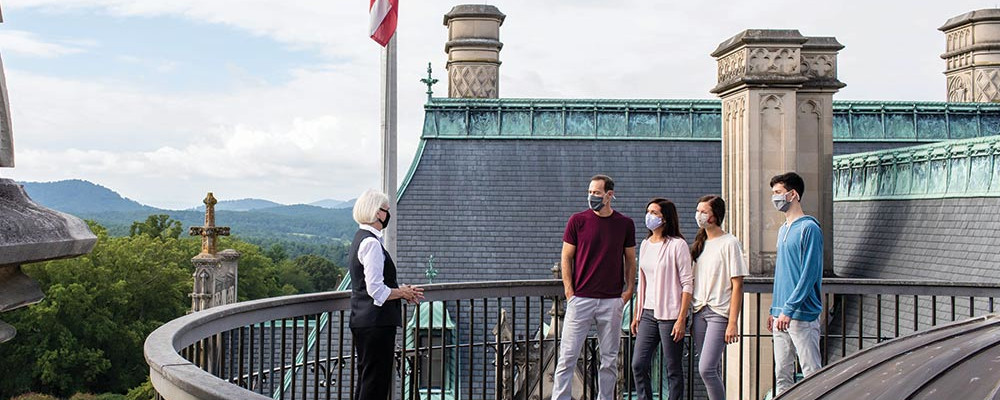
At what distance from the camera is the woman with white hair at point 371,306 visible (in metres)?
6.24

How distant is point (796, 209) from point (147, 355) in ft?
14.3

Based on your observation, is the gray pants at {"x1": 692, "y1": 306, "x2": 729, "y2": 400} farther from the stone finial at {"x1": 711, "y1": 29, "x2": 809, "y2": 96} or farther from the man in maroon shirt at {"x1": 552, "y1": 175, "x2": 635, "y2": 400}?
the stone finial at {"x1": 711, "y1": 29, "x2": 809, "y2": 96}

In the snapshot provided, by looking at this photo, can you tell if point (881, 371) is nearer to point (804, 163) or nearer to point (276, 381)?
point (804, 163)

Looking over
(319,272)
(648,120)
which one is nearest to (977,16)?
(648,120)

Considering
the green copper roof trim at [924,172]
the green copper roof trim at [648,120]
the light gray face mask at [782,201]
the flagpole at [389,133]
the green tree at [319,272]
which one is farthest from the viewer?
the green tree at [319,272]

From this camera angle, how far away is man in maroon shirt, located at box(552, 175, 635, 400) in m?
7.06

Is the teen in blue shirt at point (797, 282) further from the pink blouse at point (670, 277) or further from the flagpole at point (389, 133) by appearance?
the flagpole at point (389, 133)

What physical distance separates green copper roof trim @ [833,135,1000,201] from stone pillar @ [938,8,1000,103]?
13.2 meters

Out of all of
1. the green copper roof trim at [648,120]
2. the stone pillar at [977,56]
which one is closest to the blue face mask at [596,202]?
the green copper roof trim at [648,120]

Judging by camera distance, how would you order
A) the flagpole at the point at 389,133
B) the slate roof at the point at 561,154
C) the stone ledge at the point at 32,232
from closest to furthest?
the stone ledge at the point at 32,232 < the flagpole at the point at 389,133 < the slate roof at the point at 561,154

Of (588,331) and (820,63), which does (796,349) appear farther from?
(820,63)

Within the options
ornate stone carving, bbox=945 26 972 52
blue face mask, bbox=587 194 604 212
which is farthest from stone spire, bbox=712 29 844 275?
ornate stone carving, bbox=945 26 972 52

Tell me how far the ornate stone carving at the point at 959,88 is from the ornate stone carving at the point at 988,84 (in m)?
0.28

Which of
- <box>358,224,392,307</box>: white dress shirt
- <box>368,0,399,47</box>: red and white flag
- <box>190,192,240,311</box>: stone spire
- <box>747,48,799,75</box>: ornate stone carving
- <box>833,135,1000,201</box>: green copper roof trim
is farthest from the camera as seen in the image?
<box>190,192,240,311</box>: stone spire
